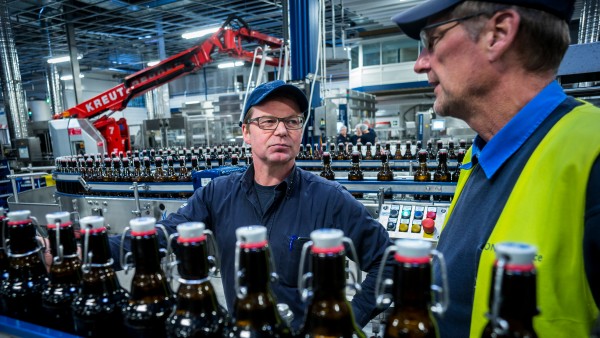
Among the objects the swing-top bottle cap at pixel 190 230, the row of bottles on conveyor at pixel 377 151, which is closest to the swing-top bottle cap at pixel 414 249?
the swing-top bottle cap at pixel 190 230

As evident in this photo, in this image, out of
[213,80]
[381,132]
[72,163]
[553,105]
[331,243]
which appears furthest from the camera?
[213,80]

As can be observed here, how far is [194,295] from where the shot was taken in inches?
24.6

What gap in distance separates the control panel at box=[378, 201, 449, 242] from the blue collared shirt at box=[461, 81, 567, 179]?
1.45 metres

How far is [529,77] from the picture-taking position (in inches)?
37.3

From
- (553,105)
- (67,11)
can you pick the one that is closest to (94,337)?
(553,105)

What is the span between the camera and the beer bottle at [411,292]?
50cm

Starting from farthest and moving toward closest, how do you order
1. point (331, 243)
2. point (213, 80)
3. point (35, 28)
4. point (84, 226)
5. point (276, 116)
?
point (213, 80) < point (35, 28) < point (276, 116) < point (84, 226) < point (331, 243)

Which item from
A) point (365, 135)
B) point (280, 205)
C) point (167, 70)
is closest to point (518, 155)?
point (280, 205)

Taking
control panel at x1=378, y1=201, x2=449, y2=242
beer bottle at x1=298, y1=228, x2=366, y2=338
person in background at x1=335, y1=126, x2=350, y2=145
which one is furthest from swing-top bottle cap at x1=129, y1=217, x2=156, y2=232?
person in background at x1=335, y1=126, x2=350, y2=145

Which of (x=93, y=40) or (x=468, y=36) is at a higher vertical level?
(x=93, y=40)

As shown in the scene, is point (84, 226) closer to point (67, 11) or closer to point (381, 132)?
point (67, 11)

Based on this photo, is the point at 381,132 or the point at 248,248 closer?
the point at 248,248

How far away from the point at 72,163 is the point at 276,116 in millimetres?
3932

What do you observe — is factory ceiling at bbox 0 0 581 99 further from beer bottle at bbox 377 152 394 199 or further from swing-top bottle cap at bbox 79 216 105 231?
swing-top bottle cap at bbox 79 216 105 231
